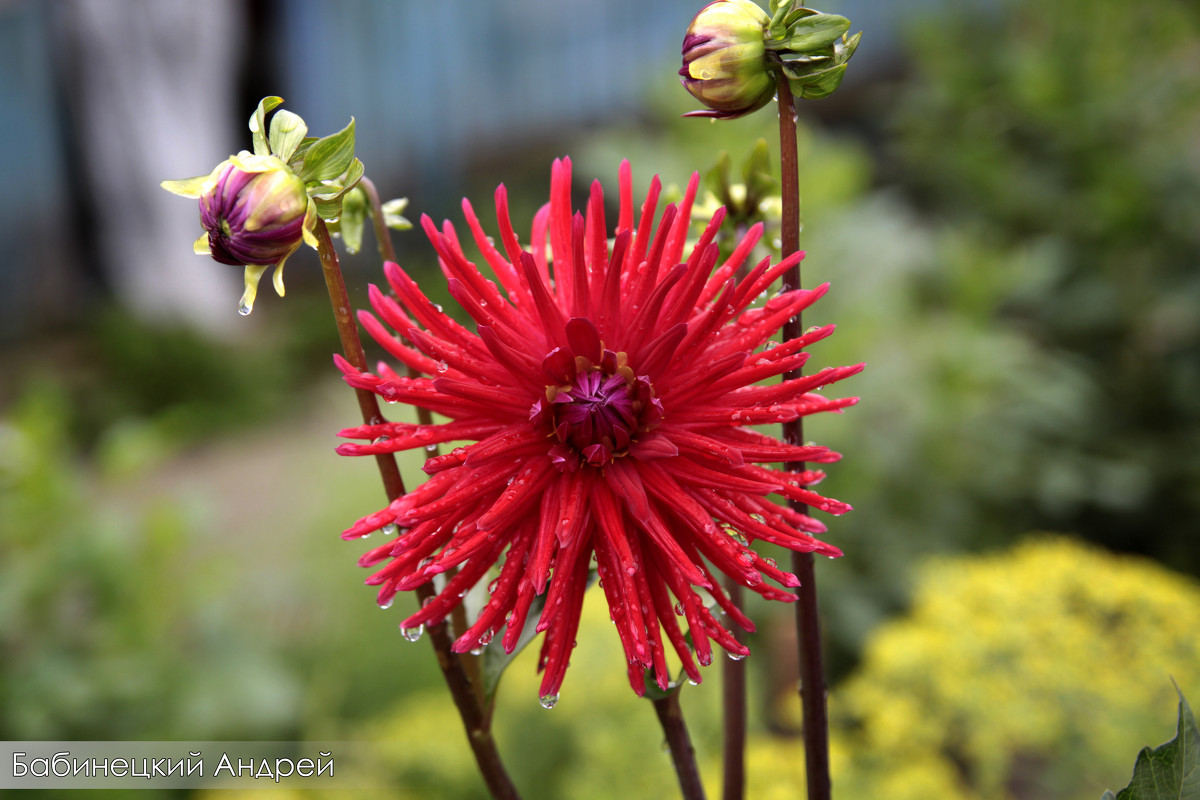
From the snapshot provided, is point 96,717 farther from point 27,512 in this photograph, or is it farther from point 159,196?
point 159,196

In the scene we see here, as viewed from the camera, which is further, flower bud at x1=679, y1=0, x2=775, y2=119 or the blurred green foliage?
the blurred green foliage

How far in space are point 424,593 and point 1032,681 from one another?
1.16m

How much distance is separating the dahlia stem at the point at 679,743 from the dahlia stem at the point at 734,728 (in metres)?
0.07

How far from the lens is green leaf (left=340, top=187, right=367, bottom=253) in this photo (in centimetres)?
54

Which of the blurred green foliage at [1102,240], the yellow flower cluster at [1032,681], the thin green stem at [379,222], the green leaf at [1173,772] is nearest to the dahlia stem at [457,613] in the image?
the thin green stem at [379,222]

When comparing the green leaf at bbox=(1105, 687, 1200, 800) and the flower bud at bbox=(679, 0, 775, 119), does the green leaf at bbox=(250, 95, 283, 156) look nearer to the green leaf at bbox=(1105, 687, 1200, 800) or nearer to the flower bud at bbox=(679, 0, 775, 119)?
the flower bud at bbox=(679, 0, 775, 119)

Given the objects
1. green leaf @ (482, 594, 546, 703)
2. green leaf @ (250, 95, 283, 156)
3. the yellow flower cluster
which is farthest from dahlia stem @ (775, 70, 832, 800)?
the yellow flower cluster

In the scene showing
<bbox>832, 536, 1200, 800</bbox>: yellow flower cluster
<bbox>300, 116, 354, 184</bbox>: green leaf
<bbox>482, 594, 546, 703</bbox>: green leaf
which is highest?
<bbox>300, 116, 354, 184</bbox>: green leaf

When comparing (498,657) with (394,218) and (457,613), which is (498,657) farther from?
(394,218)

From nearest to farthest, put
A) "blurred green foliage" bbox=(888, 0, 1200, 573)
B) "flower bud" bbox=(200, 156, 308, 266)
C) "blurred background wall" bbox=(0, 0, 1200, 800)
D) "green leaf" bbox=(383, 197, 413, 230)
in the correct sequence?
"flower bud" bbox=(200, 156, 308, 266)
"green leaf" bbox=(383, 197, 413, 230)
"blurred background wall" bbox=(0, 0, 1200, 800)
"blurred green foliage" bbox=(888, 0, 1200, 573)

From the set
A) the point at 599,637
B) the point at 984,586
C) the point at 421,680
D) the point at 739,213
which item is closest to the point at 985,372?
the point at 984,586

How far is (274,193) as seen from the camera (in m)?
0.44

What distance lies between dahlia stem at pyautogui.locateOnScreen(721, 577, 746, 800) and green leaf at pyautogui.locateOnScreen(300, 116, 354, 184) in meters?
0.35

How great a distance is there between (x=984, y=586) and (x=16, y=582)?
1863 mm
